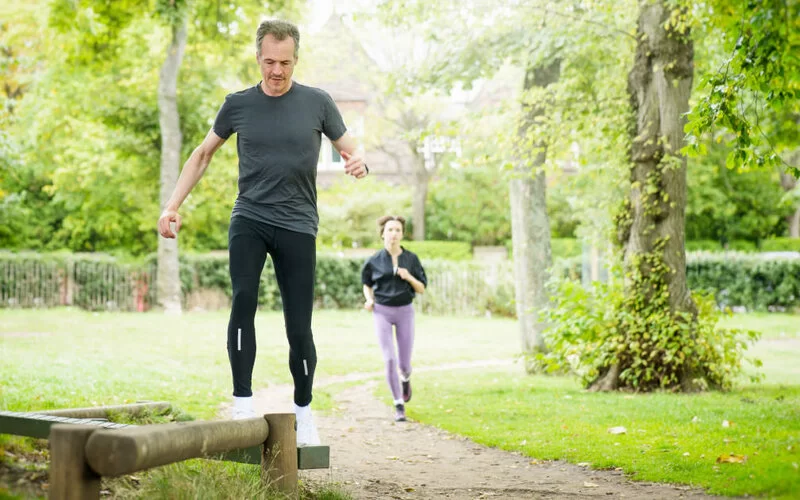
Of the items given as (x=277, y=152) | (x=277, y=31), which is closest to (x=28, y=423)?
(x=277, y=152)

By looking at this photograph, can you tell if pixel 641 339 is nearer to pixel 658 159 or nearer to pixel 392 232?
pixel 658 159

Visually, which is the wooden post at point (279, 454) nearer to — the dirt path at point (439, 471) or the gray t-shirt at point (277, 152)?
the dirt path at point (439, 471)

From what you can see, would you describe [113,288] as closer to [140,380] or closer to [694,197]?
[140,380]

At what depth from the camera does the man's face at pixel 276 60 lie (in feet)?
17.5

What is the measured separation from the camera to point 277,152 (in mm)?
5426

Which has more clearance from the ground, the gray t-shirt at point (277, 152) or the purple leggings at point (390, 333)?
the gray t-shirt at point (277, 152)

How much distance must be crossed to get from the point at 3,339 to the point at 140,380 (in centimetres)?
624

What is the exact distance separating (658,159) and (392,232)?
3651 millimetres

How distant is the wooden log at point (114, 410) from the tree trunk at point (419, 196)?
35.2m

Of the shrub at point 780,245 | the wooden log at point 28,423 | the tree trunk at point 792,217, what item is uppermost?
the tree trunk at point 792,217

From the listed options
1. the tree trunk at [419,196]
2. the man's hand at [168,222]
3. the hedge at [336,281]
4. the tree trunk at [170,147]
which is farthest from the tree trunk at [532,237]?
the tree trunk at [419,196]

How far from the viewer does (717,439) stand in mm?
7938

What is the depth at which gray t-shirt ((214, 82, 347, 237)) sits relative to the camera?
5.41 meters

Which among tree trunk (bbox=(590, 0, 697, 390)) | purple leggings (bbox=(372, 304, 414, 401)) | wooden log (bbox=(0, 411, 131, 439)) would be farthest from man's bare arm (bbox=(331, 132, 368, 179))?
tree trunk (bbox=(590, 0, 697, 390))
